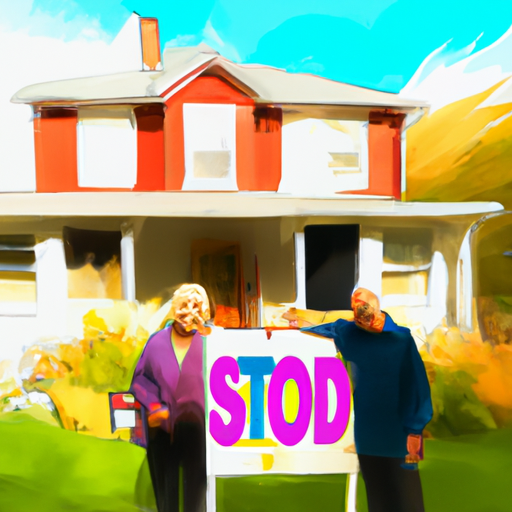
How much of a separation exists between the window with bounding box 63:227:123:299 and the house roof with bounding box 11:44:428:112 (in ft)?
4.06

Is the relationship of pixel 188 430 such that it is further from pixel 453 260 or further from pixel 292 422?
pixel 453 260

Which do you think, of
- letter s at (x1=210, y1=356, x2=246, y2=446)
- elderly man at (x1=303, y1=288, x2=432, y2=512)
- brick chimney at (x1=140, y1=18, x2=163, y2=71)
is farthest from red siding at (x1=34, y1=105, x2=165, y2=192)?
elderly man at (x1=303, y1=288, x2=432, y2=512)

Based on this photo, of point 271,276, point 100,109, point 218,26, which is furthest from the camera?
point 100,109

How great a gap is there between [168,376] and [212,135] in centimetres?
245

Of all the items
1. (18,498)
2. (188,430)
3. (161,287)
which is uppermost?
(161,287)

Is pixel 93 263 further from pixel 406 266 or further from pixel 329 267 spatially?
pixel 406 266

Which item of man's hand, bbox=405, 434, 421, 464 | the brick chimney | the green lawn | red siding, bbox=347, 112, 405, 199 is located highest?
the brick chimney

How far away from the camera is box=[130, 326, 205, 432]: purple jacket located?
3.61 metres

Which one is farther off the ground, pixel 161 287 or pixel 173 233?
pixel 173 233

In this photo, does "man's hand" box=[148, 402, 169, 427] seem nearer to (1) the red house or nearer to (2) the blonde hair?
(2) the blonde hair

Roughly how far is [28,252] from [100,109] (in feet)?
5.86

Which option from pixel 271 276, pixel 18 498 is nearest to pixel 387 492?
pixel 271 276

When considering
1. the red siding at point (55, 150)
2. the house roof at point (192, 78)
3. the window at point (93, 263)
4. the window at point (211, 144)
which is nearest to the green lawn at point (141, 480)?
the window at point (93, 263)

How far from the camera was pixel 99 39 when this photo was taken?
3959 mm
